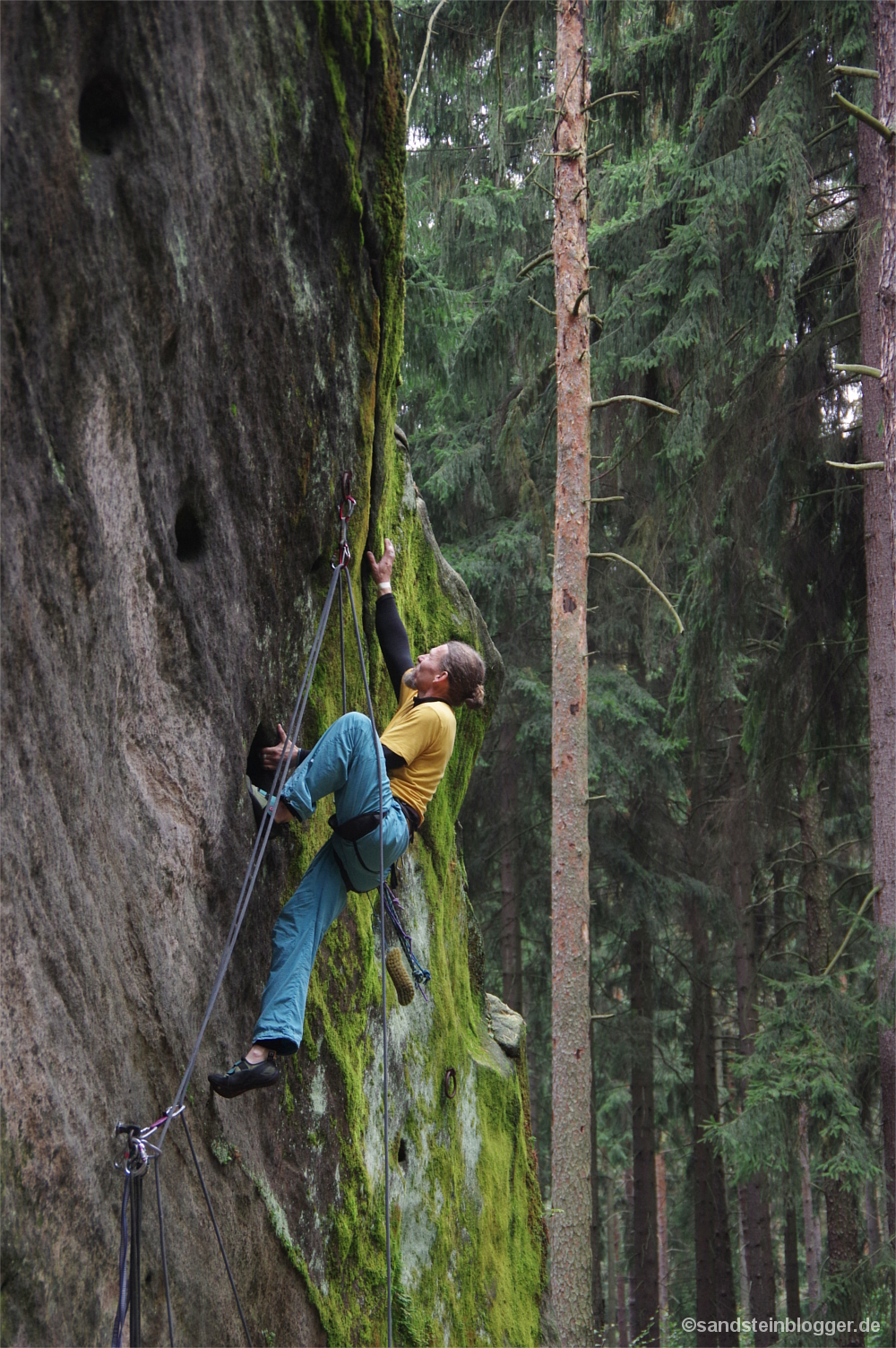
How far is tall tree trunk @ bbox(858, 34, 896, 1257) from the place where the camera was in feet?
31.8

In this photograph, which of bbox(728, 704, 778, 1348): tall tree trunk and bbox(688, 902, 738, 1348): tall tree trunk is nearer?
bbox(728, 704, 778, 1348): tall tree trunk

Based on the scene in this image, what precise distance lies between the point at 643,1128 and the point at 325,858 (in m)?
15.2

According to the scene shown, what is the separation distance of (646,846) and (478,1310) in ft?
34.3

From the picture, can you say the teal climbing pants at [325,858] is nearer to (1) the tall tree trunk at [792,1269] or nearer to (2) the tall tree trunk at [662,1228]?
(1) the tall tree trunk at [792,1269]

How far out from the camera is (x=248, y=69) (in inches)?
166

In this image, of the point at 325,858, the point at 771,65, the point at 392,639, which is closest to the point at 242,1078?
the point at 325,858

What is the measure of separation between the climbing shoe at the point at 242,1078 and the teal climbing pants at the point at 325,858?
0.21 meters

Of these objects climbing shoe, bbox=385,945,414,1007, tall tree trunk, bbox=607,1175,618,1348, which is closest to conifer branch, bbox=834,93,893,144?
climbing shoe, bbox=385,945,414,1007

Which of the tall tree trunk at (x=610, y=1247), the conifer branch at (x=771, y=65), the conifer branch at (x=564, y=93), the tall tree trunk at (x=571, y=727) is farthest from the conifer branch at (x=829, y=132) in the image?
the tall tree trunk at (x=610, y=1247)

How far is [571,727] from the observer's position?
10.2 metres

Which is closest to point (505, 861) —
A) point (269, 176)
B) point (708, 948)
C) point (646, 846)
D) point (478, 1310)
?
point (646, 846)

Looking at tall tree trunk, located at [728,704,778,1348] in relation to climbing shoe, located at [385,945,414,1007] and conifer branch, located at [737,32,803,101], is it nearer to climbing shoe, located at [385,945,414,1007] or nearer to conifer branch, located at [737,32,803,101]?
conifer branch, located at [737,32,803,101]

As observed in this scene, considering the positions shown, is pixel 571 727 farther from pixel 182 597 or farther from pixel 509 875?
pixel 509 875

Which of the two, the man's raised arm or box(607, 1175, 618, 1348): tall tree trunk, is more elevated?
the man's raised arm
